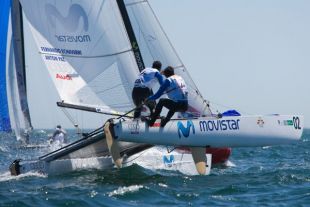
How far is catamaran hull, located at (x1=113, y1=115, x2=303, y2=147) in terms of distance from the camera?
1106 cm

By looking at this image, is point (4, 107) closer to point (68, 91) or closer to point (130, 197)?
point (68, 91)

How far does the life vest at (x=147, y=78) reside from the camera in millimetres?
11297

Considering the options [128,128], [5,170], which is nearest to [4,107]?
[5,170]

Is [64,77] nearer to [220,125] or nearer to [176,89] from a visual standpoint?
[176,89]

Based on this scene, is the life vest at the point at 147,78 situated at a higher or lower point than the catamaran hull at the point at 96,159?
higher

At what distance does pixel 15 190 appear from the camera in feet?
33.2

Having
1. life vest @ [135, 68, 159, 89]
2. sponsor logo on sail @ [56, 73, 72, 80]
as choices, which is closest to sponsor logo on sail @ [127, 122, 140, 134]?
life vest @ [135, 68, 159, 89]

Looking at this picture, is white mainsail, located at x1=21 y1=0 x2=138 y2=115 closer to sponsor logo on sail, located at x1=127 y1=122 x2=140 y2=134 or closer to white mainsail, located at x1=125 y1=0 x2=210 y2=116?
white mainsail, located at x1=125 y1=0 x2=210 y2=116

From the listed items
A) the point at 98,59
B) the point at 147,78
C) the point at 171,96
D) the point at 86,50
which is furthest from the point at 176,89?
the point at 86,50

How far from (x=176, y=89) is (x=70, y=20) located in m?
Answer: 3.00

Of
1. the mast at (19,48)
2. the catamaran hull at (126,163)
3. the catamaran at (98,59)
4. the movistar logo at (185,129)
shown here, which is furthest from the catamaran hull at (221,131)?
the mast at (19,48)

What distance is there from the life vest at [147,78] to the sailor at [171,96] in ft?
0.79

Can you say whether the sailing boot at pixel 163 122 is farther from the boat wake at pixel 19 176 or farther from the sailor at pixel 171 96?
the boat wake at pixel 19 176

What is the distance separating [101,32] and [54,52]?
1.05 metres
